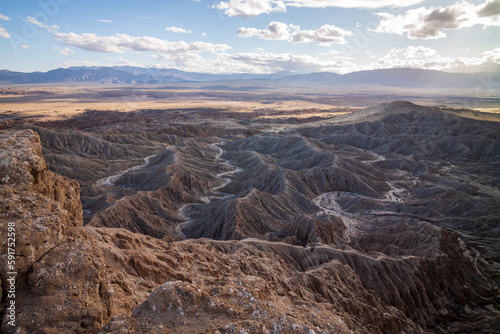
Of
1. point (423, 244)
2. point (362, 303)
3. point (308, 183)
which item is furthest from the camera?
point (308, 183)

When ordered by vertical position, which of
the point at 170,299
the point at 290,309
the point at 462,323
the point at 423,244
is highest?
the point at 170,299

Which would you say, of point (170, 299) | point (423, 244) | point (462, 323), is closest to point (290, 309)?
point (170, 299)

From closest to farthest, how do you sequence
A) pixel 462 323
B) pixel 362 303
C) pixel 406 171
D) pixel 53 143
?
pixel 362 303
pixel 462 323
pixel 406 171
pixel 53 143

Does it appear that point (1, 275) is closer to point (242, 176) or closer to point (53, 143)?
point (242, 176)

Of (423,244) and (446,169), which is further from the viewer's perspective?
(446,169)

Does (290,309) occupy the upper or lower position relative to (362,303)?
upper

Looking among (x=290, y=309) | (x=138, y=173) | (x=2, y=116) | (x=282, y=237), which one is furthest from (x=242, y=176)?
(x=2, y=116)
